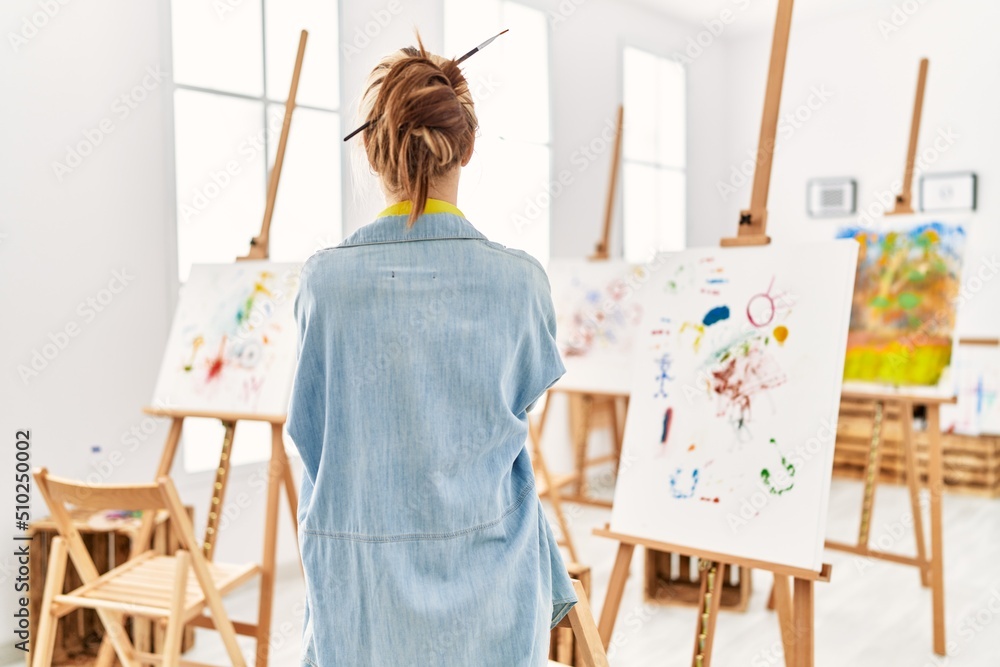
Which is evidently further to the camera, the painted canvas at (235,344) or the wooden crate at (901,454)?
the wooden crate at (901,454)

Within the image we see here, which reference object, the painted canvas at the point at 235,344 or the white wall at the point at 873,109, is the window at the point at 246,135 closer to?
the painted canvas at the point at 235,344

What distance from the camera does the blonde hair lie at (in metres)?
1.09

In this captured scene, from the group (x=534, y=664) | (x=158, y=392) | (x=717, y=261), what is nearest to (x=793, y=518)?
(x=717, y=261)

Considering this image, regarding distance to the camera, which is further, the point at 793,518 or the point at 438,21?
the point at 438,21

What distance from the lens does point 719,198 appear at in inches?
237

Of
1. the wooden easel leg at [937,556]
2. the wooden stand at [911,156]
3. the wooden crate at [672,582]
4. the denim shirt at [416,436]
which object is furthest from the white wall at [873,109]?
the denim shirt at [416,436]

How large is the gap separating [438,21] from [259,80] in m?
0.98

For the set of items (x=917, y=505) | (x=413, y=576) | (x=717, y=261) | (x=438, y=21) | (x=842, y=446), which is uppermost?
(x=438, y=21)

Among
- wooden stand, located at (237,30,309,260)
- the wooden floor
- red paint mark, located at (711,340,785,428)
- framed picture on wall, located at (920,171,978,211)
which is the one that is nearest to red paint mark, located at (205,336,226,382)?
wooden stand, located at (237,30,309,260)

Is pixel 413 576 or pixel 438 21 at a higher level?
pixel 438 21

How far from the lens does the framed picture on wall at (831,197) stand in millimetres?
5488

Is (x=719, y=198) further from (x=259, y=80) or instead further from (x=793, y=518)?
(x=793, y=518)

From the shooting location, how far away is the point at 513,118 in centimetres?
446

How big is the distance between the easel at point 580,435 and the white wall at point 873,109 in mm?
1850
